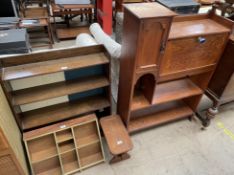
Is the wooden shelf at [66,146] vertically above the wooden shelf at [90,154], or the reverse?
the wooden shelf at [66,146]

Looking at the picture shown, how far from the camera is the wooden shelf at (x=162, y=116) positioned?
2010mm

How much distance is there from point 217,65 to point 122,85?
3.07 ft

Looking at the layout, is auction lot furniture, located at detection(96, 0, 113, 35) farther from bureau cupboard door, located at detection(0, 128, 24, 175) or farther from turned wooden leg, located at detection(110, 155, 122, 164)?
bureau cupboard door, located at detection(0, 128, 24, 175)

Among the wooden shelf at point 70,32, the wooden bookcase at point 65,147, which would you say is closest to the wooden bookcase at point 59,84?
the wooden bookcase at point 65,147

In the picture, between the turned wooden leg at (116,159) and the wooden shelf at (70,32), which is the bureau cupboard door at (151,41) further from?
the wooden shelf at (70,32)

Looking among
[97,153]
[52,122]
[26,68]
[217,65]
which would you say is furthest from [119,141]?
[217,65]

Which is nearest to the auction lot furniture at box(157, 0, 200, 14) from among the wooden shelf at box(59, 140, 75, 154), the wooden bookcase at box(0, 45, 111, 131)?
the wooden bookcase at box(0, 45, 111, 131)

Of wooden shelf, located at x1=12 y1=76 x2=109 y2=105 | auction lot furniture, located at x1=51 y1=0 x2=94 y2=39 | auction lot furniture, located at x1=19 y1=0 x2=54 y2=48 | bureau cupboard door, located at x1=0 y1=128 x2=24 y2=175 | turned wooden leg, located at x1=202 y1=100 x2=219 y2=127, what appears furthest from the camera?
auction lot furniture, located at x1=51 y1=0 x2=94 y2=39

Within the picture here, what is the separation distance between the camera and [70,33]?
371 cm

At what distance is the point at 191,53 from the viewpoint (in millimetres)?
1544

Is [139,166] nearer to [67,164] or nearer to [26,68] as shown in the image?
[67,164]

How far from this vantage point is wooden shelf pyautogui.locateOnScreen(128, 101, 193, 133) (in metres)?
2.01

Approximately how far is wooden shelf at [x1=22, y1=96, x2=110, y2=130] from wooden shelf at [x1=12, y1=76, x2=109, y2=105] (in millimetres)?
253

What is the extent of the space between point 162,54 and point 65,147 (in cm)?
119
